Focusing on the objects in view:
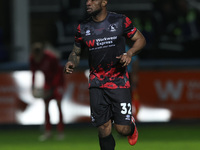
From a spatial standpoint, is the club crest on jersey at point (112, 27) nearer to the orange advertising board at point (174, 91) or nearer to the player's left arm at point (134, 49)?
the player's left arm at point (134, 49)

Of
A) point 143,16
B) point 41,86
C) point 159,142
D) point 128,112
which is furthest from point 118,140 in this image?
point 143,16

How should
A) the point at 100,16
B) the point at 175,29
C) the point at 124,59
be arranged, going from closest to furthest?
the point at 124,59 → the point at 100,16 → the point at 175,29

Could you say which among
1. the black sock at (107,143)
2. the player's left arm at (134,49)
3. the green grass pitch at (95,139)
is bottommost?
the green grass pitch at (95,139)

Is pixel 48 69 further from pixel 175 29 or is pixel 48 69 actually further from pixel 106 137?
pixel 175 29

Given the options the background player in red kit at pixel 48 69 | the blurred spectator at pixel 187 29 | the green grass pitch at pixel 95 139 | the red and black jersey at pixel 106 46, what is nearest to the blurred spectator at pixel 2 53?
the green grass pitch at pixel 95 139

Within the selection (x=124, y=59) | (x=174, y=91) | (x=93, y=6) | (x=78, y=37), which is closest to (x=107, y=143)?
(x=124, y=59)

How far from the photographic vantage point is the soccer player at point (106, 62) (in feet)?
25.0

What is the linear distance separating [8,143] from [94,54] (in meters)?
4.35

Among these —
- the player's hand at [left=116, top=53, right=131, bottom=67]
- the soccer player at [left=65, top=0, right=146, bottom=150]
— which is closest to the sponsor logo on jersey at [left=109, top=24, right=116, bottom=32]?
the soccer player at [left=65, top=0, right=146, bottom=150]

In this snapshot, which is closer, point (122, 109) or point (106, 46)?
point (106, 46)

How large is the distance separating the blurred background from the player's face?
422 cm

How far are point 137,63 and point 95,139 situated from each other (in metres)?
1.58

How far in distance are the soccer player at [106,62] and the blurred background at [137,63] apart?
164 inches

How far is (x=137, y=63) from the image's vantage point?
1173 centimetres
